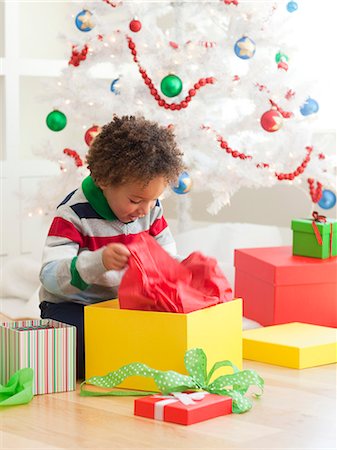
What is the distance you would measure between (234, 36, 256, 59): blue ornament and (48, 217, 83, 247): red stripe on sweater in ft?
3.18

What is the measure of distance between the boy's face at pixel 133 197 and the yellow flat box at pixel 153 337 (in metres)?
0.22

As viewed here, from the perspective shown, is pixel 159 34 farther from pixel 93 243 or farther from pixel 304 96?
pixel 93 243

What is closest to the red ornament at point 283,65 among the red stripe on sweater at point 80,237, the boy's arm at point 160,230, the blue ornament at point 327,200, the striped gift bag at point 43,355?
the blue ornament at point 327,200

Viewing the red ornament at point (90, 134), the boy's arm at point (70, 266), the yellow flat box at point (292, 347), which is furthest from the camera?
the red ornament at point (90, 134)

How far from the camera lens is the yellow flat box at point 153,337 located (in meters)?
1.70

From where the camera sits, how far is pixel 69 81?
9.25 feet

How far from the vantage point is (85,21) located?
108 inches

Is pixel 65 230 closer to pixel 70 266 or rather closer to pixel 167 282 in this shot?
pixel 70 266

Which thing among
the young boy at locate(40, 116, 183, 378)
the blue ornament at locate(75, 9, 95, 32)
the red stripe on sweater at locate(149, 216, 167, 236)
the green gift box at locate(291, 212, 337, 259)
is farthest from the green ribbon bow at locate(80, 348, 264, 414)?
the blue ornament at locate(75, 9, 95, 32)

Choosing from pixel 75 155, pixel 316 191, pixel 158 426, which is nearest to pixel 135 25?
pixel 75 155

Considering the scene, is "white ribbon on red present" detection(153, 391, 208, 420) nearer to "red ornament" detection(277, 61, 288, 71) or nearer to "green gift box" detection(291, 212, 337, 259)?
"green gift box" detection(291, 212, 337, 259)

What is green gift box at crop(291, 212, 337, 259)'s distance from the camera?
7.98 ft

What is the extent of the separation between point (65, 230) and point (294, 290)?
2.34 ft

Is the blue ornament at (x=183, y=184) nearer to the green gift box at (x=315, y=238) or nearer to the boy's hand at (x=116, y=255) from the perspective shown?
the green gift box at (x=315, y=238)
